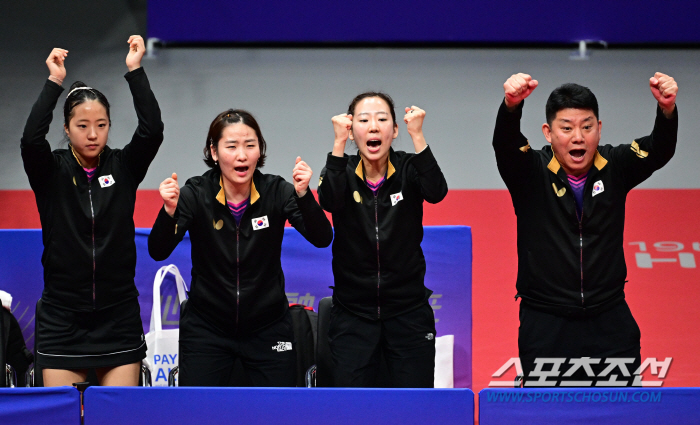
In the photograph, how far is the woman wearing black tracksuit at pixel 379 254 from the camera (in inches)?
146

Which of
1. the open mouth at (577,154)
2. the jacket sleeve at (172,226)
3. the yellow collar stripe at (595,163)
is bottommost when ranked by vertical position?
the jacket sleeve at (172,226)

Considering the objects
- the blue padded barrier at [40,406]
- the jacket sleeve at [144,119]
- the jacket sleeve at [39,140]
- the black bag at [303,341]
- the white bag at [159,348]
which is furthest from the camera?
the white bag at [159,348]

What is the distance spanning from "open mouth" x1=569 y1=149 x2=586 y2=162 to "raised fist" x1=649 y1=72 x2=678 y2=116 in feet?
1.39

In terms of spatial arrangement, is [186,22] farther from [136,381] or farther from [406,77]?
[136,381]

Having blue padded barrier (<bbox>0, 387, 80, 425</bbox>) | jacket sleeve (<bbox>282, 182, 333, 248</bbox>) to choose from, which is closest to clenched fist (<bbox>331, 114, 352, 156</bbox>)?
jacket sleeve (<bbox>282, 182, 333, 248</bbox>)

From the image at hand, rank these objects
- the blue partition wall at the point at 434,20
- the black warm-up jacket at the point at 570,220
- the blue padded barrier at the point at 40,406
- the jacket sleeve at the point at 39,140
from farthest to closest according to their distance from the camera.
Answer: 1. the blue partition wall at the point at 434,20
2. the jacket sleeve at the point at 39,140
3. the black warm-up jacket at the point at 570,220
4. the blue padded barrier at the point at 40,406

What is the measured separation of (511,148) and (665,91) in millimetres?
771

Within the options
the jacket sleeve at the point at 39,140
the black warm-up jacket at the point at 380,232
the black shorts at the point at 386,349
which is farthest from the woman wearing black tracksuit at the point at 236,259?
the jacket sleeve at the point at 39,140

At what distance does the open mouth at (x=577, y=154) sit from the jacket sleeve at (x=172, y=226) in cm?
192

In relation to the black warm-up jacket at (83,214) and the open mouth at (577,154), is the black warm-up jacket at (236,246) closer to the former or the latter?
the black warm-up jacket at (83,214)

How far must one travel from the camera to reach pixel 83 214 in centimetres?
376

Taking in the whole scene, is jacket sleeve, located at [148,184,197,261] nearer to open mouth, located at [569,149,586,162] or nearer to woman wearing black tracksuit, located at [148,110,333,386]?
woman wearing black tracksuit, located at [148,110,333,386]

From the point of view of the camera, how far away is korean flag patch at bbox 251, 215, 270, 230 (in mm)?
3717

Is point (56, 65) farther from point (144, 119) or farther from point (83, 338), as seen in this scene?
point (83, 338)
